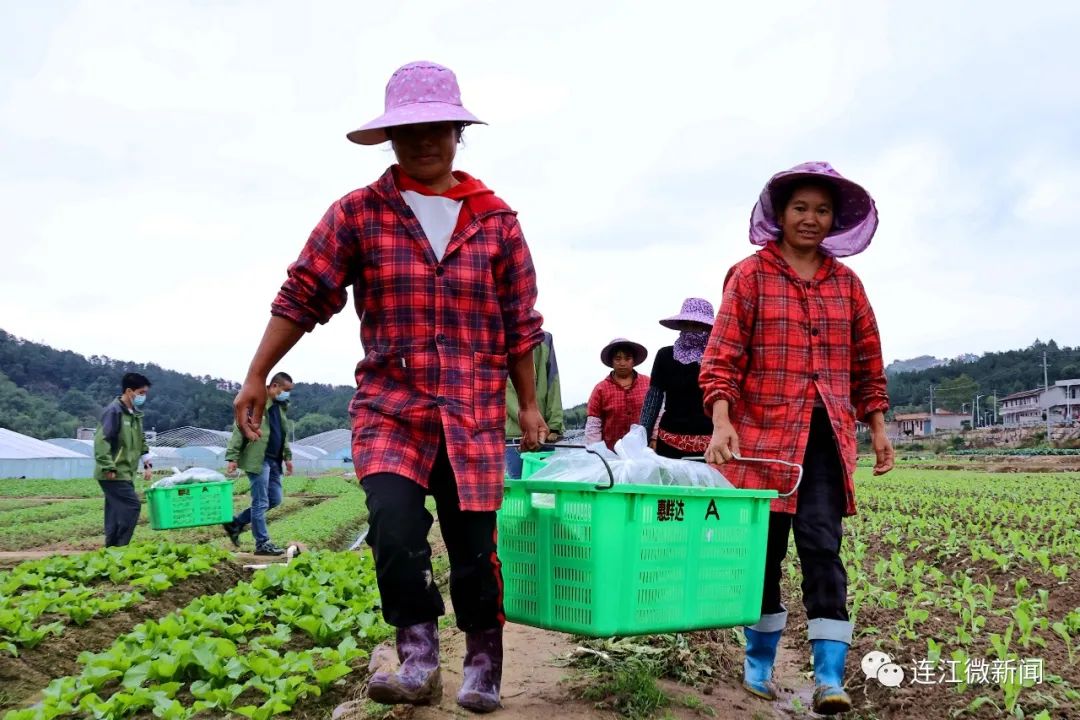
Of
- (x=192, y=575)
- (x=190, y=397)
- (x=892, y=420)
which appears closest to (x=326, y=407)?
(x=190, y=397)

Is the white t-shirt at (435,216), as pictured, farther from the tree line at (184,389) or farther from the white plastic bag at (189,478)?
the tree line at (184,389)

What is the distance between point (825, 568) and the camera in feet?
10.9

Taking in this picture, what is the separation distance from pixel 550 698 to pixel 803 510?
108 cm

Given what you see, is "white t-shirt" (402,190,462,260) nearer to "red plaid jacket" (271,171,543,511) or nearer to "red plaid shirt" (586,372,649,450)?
"red plaid jacket" (271,171,543,511)

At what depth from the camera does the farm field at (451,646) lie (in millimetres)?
3424

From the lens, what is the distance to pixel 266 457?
938 centimetres

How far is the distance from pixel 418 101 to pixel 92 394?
97.3m

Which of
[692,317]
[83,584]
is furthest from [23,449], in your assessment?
[692,317]

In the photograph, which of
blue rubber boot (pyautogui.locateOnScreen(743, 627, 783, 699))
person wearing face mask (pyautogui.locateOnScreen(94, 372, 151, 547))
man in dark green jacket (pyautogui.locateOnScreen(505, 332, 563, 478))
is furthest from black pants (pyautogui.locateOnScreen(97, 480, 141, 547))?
blue rubber boot (pyautogui.locateOnScreen(743, 627, 783, 699))

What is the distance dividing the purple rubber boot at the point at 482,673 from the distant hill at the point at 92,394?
76.7 meters

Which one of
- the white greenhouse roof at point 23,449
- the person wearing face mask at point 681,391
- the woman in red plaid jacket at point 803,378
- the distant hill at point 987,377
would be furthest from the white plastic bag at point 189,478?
the distant hill at point 987,377

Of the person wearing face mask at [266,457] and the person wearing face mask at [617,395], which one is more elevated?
the person wearing face mask at [617,395]

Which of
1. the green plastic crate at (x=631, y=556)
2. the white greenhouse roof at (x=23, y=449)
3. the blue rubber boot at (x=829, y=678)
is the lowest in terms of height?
the white greenhouse roof at (x=23, y=449)

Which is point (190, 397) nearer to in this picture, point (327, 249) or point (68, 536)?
point (68, 536)
